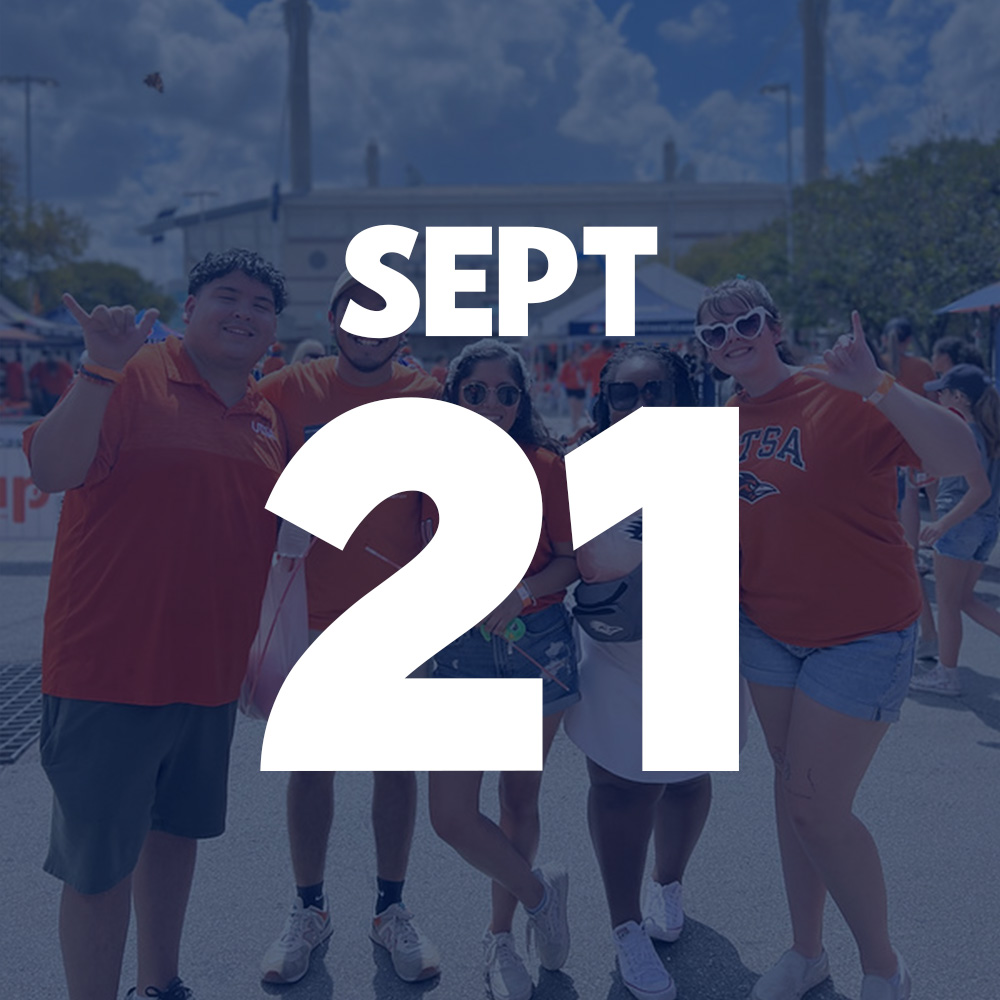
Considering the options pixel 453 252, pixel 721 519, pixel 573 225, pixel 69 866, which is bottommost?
pixel 69 866

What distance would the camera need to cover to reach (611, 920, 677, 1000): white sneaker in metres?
3.23

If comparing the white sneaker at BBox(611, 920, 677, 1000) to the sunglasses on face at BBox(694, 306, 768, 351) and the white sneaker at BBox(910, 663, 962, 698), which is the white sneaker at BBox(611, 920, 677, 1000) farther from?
the white sneaker at BBox(910, 663, 962, 698)

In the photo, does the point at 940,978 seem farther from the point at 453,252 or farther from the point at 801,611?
the point at 453,252

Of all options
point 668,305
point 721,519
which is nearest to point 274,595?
point 721,519

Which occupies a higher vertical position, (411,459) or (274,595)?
(411,459)

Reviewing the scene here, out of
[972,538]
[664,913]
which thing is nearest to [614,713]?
[664,913]

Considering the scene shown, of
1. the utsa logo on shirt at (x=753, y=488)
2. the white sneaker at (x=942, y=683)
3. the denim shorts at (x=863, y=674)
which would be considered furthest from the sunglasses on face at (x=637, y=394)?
the white sneaker at (x=942, y=683)

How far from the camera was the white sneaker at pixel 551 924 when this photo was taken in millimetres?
3381

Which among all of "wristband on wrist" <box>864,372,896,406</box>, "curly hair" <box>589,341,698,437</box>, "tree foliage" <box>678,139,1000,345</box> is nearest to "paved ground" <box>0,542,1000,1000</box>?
"curly hair" <box>589,341,698,437</box>

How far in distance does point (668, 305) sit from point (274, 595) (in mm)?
19536

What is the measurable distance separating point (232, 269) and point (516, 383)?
875mm

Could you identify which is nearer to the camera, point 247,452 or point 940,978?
point 247,452

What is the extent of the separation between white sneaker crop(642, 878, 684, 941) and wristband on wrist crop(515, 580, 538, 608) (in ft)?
3.78

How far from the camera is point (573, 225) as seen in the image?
303 ft
